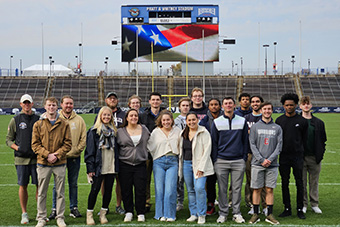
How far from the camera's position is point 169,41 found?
126ft

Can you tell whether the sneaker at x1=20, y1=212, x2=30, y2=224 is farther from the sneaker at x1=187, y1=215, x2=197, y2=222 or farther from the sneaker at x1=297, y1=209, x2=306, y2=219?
the sneaker at x1=297, y1=209, x2=306, y2=219

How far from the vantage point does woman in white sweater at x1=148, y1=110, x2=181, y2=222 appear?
574cm

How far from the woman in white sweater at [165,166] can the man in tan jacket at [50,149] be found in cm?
119

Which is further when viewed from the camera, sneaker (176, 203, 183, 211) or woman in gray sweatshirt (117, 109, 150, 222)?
sneaker (176, 203, 183, 211)

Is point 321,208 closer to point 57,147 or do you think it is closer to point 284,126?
point 284,126

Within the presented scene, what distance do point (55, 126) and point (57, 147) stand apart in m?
0.28

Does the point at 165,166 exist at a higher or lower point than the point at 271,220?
higher

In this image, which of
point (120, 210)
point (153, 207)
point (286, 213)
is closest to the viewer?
point (286, 213)

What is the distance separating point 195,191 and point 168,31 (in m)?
33.9

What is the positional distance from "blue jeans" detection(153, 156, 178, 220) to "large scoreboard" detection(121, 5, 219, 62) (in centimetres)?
3276

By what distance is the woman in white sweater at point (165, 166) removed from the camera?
226 inches

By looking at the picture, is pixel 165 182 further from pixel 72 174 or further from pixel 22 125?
pixel 22 125

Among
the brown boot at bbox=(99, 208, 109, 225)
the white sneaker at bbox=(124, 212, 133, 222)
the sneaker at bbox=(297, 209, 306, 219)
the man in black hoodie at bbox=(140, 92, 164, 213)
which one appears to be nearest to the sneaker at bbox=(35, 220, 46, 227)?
the brown boot at bbox=(99, 208, 109, 225)

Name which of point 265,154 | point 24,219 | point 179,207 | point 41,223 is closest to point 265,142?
point 265,154
